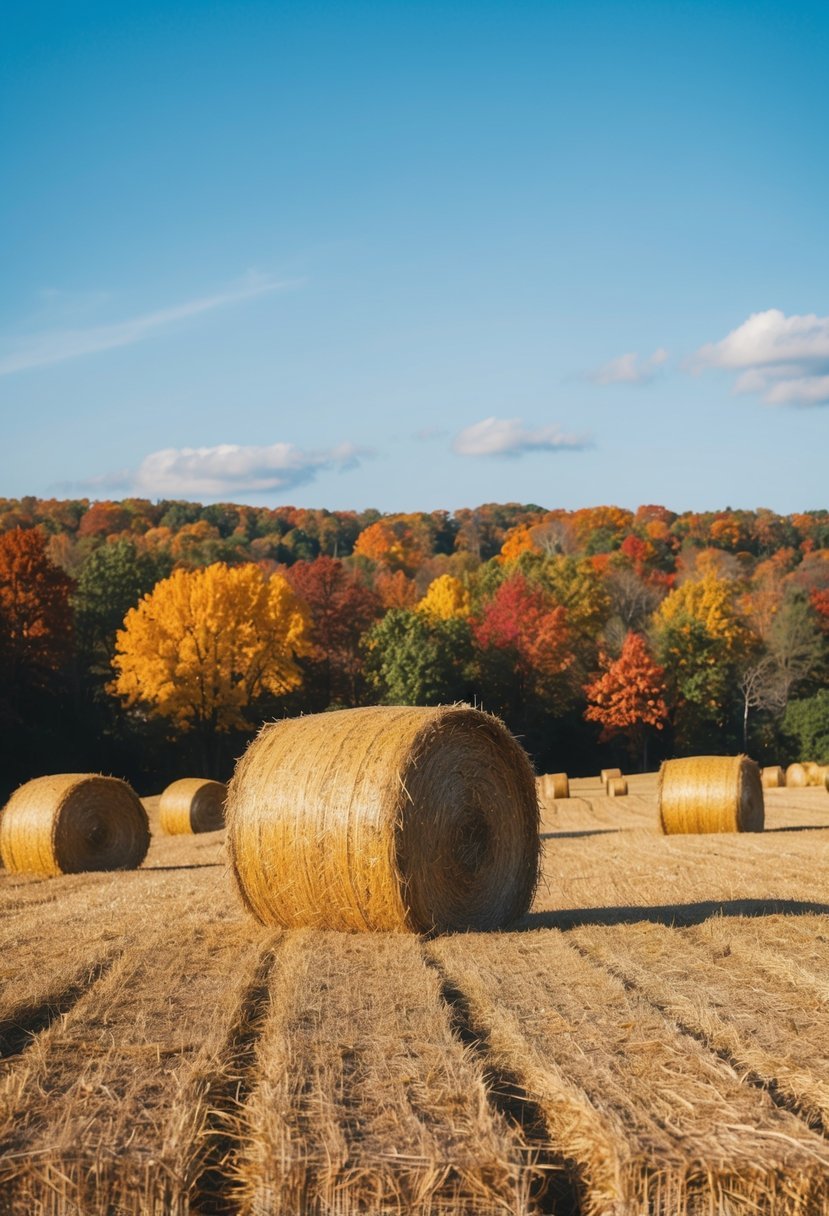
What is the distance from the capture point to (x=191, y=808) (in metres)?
26.0

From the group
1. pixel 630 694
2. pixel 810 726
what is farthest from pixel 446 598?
pixel 810 726

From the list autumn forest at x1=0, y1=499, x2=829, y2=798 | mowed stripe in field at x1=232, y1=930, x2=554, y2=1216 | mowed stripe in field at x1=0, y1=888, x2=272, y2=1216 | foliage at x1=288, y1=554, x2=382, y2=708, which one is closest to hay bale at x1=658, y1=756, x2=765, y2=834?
mowed stripe in field at x1=0, y1=888, x2=272, y2=1216

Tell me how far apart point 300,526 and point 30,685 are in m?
63.1

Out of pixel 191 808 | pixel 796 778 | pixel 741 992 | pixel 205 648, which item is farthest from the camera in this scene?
pixel 205 648

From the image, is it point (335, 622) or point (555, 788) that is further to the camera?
point (335, 622)

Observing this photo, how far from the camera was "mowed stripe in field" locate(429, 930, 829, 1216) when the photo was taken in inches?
165

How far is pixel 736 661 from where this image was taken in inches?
2421

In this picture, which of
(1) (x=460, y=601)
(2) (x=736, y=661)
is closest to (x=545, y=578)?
(1) (x=460, y=601)

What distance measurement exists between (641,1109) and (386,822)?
14.9 ft

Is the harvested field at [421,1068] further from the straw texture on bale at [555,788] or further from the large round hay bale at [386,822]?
the straw texture on bale at [555,788]

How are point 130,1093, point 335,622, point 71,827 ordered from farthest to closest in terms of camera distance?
point 335,622
point 71,827
point 130,1093

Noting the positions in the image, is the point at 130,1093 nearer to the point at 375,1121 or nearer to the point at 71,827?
the point at 375,1121

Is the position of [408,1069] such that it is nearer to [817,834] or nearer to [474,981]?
[474,981]

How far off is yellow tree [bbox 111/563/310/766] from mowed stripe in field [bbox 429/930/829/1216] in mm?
39611
